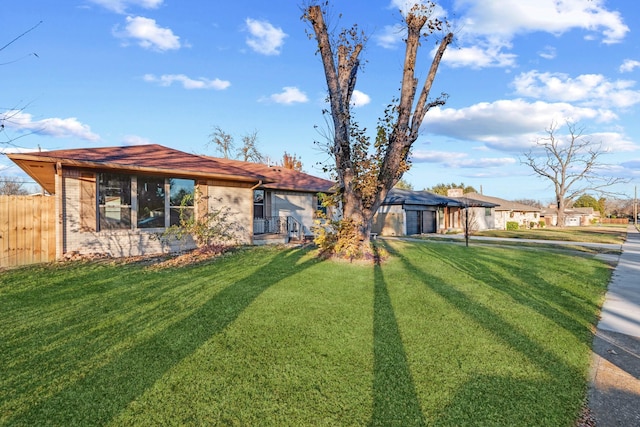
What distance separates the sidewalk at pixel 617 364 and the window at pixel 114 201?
1069cm

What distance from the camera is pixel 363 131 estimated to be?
32.0 feet

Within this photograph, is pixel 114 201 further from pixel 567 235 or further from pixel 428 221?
pixel 567 235

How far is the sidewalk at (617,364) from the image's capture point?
8.96ft

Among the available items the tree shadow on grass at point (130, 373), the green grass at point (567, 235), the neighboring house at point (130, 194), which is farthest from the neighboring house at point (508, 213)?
the tree shadow on grass at point (130, 373)

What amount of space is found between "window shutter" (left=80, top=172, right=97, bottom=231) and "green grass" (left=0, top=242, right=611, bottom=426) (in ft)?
7.36

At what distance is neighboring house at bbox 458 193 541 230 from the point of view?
37.6 metres

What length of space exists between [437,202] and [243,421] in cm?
2596

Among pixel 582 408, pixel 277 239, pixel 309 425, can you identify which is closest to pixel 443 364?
pixel 582 408

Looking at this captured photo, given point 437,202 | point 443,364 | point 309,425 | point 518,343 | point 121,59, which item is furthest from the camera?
point 437,202

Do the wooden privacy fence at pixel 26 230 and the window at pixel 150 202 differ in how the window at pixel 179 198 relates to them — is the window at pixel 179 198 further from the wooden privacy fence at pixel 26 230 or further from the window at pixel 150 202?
the wooden privacy fence at pixel 26 230

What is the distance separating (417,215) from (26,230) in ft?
74.0

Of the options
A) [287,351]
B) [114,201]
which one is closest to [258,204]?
[114,201]

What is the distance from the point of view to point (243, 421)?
247 cm

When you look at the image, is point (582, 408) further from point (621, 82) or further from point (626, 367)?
point (621, 82)
